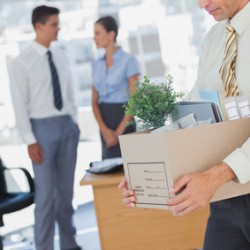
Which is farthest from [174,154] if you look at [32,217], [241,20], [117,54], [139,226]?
[32,217]

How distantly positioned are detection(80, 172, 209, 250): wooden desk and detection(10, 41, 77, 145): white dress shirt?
0.95 meters

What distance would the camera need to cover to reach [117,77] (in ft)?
15.2

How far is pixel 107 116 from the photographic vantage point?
15.3 ft

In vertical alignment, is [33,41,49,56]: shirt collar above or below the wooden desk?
above

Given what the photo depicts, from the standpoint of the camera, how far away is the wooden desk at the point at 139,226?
332 cm

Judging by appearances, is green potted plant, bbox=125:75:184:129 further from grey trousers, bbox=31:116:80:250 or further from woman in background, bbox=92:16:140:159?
woman in background, bbox=92:16:140:159

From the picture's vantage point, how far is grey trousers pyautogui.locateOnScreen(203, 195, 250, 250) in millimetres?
1734

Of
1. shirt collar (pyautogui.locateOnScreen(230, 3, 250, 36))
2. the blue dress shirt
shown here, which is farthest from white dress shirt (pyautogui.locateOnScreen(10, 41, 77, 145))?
shirt collar (pyautogui.locateOnScreen(230, 3, 250, 36))

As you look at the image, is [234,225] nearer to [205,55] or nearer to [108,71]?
[205,55]

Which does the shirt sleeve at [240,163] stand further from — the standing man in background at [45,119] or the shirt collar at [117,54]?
the shirt collar at [117,54]

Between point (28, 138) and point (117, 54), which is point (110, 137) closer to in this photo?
point (117, 54)

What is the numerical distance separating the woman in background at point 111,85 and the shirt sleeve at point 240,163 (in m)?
2.99

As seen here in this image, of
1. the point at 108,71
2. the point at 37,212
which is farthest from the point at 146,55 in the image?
the point at 37,212

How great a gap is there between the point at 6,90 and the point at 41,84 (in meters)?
1.37
